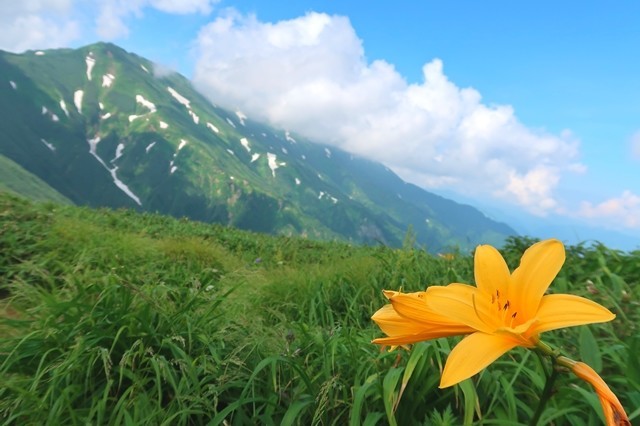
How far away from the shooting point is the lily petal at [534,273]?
1.04 m

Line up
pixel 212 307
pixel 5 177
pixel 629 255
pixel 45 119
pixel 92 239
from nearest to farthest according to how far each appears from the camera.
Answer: pixel 212 307 < pixel 629 255 < pixel 92 239 < pixel 5 177 < pixel 45 119

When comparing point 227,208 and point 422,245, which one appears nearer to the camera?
point 422,245

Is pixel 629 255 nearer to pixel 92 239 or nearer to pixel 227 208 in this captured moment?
pixel 92 239

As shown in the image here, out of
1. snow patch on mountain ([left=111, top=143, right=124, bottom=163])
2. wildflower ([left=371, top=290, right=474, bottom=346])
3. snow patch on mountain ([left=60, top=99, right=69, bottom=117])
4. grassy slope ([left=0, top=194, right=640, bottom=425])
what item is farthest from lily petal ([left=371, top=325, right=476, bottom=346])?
snow patch on mountain ([left=60, top=99, right=69, bottom=117])

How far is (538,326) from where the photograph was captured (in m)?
0.90

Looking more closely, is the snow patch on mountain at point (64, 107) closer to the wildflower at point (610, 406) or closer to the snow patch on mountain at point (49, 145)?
the snow patch on mountain at point (49, 145)

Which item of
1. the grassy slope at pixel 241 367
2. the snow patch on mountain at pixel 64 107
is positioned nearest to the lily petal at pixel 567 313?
the grassy slope at pixel 241 367

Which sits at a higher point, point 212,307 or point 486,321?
point 486,321

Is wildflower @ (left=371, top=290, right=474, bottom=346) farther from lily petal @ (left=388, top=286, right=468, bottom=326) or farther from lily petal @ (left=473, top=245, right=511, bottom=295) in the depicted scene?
lily petal @ (left=473, top=245, right=511, bottom=295)

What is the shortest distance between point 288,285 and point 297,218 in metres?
195

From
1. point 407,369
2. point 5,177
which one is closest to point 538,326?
point 407,369

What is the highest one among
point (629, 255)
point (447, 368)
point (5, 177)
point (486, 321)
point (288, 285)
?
point (629, 255)

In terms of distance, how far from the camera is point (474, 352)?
2.86 ft

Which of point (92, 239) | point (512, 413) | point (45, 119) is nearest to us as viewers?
point (512, 413)
